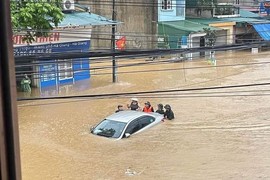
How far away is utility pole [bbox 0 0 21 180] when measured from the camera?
755 mm

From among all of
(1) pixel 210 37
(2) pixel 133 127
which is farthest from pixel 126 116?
(1) pixel 210 37

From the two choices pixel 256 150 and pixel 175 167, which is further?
pixel 256 150

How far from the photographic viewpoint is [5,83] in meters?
0.77

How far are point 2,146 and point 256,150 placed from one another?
9.46 meters

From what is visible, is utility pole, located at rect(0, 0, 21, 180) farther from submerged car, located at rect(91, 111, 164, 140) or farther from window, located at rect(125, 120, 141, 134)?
window, located at rect(125, 120, 141, 134)

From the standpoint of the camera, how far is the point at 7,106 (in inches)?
30.3

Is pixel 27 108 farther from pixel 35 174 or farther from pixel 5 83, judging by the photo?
pixel 5 83

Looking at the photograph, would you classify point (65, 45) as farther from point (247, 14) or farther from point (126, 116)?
point (247, 14)

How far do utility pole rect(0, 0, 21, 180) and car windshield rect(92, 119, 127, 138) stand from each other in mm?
9452

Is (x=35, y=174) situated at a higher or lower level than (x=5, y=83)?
lower

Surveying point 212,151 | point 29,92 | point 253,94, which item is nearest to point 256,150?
point 212,151

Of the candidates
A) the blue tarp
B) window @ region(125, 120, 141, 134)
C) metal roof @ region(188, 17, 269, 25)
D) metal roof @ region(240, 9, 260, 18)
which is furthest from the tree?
metal roof @ region(240, 9, 260, 18)

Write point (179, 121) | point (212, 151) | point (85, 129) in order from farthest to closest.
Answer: point (179, 121) < point (85, 129) < point (212, 151)

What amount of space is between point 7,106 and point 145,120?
10.3m
